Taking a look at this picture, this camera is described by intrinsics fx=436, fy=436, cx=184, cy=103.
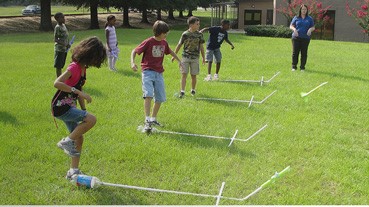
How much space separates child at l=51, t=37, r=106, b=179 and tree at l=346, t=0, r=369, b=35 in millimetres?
29826

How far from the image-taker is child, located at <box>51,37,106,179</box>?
4.62m

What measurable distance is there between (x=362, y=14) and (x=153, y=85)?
1102 inches

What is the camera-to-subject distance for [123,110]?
26.9 ft

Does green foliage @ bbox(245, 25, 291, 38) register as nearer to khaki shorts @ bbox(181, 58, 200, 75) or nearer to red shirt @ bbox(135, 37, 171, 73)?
khaki shorts @ bbox(181, 58, 200, 75)

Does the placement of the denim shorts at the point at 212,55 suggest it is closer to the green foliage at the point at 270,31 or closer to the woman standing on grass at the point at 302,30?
the woman standing on grass at the point at 302,30

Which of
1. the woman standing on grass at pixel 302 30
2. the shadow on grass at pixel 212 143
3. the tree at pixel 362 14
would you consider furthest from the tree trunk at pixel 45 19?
the shadow on grass at pixel 212 143

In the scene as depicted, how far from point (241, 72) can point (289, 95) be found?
10.5 ft

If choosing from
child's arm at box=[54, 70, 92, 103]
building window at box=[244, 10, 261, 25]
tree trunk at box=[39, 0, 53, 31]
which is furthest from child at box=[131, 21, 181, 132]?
building window at box=[244, 10, 261, 25]

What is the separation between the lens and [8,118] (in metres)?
7.51

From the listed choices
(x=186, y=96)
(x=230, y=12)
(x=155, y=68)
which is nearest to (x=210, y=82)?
(x=186, y=96)

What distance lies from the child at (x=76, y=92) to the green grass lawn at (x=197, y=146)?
502 millimetres

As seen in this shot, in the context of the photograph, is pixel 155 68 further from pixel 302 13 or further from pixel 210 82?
pixel 302 13

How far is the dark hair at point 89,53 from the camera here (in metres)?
4.63

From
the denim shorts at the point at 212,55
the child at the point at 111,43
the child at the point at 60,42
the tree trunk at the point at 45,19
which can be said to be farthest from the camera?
the tree trunk at the point at 45,19
